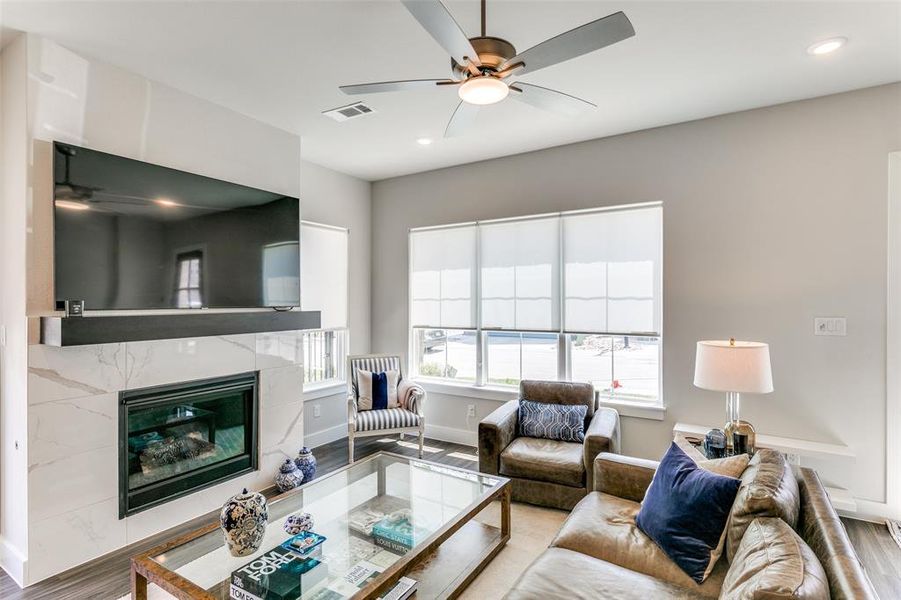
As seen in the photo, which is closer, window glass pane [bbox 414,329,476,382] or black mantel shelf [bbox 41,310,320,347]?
black mantel shelf [bbox 41,310,320,347]

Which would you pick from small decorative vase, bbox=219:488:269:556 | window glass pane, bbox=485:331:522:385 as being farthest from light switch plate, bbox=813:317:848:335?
small decorative vase, bbox=219:488:269:556

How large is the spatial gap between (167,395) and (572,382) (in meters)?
3.05

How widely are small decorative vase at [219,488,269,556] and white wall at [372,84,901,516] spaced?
3046 millimetres

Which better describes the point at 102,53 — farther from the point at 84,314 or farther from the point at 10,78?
the point at 84,314

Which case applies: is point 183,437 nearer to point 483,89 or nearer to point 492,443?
point 492,443

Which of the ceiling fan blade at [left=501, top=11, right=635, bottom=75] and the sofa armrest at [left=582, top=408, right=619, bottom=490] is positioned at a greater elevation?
the ceiling fan blade at [left=501, top=11, right=635, bottom=75]

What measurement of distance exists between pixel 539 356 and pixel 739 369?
1.97 meters

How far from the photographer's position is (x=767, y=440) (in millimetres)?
3164

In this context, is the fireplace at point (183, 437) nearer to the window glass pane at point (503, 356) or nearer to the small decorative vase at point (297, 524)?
the small decorative vase at point (297, 524)

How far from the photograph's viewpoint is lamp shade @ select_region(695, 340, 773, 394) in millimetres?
2529

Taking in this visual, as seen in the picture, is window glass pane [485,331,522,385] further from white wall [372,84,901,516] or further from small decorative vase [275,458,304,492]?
small decorative vase [275,458,304,492]

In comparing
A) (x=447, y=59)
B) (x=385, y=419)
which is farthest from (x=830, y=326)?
(x=385, y=419)

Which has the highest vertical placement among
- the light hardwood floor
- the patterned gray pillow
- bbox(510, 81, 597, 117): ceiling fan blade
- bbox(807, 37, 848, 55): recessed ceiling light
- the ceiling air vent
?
bbox(807, 37, 848, 55): recessed ceiling light

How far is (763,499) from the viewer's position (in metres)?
1.62
